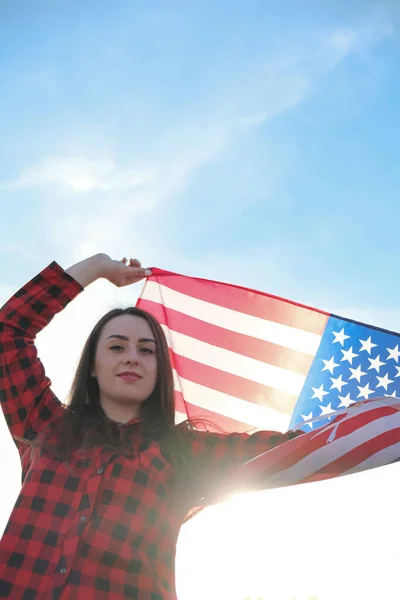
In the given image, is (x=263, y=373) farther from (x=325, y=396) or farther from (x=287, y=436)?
(x=287, y=436)

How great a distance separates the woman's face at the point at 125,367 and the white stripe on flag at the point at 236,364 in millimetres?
2513

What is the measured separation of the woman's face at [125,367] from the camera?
3123 millimetres

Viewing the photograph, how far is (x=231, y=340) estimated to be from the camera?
19.1ft

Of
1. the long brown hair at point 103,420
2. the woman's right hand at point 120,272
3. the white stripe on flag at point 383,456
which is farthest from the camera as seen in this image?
the woman's right hand at point 120,272

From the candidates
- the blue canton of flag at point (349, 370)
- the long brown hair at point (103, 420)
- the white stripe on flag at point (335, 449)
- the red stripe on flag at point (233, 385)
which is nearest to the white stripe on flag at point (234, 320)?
the blue canton of flag at point (349, 370)

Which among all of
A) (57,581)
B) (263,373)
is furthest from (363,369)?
(57,581)

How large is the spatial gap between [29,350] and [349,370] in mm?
3357

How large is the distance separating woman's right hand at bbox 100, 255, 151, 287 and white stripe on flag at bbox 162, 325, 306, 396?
2.18m

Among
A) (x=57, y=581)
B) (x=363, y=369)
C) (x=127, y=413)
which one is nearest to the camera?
(x=57, y=581)

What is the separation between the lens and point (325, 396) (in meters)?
5.51

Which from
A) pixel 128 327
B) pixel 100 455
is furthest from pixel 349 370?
pixel 100 455

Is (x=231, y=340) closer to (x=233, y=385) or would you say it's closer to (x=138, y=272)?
(x=233, y=385)

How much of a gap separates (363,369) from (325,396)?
1.43 feet

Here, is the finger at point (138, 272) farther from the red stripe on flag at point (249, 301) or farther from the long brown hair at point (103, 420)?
the red stripe on flag at point (249, 301)
